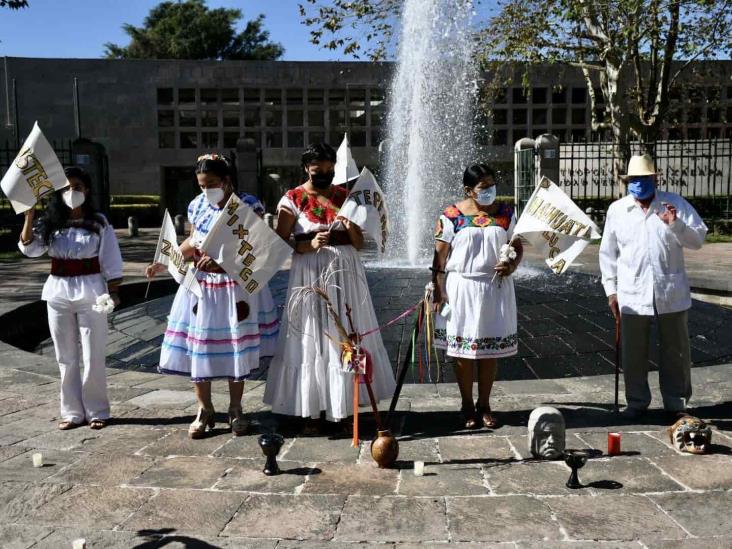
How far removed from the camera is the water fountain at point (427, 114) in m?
13.3

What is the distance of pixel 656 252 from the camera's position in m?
4.75

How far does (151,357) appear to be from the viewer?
718cm

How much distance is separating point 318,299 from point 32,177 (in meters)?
1.97

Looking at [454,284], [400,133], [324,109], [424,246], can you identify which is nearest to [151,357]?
[454,284]

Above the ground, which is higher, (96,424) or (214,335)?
(214,335)

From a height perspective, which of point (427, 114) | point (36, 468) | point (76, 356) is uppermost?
point (427, 114)

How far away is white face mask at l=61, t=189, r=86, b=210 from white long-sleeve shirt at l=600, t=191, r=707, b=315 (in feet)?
11.4

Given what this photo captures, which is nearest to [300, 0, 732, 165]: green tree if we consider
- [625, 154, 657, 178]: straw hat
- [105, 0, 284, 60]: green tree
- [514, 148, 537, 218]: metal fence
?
[514, 148, 537, 218]: metal fence

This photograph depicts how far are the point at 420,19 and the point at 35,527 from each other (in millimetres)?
11825

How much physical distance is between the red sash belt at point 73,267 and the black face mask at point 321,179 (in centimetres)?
159

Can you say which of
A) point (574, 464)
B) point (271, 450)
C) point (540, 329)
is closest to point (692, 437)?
point (574, 464)

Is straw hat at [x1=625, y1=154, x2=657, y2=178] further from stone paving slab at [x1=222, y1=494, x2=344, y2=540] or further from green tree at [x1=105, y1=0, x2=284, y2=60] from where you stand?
green tree at [x1=105, y1=0, x2=284, y2=60]

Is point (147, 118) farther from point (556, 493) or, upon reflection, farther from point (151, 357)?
point (556, 493)

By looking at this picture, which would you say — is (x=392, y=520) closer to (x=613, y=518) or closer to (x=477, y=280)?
(x=613, y=518)
